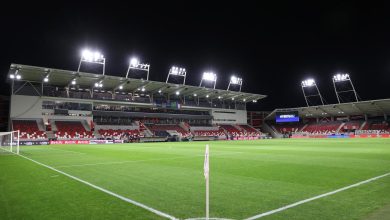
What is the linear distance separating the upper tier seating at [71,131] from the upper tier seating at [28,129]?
9.86ft

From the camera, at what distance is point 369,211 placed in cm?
609

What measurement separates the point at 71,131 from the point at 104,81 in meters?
12.9

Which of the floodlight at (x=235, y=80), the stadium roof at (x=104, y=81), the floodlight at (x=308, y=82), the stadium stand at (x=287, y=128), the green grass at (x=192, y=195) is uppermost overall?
the floodlight at (x=235, y=80)

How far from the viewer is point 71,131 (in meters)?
56.7

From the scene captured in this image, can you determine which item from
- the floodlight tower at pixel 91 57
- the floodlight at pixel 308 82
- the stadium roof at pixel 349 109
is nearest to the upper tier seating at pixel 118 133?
the floodlight tower at pixel 91 57

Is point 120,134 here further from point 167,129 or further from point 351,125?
point 351,125

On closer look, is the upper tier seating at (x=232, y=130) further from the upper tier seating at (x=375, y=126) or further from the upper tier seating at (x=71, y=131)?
the upper tier seating at (x=71, y=131)

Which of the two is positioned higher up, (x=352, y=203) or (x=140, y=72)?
(x=140, y=72)

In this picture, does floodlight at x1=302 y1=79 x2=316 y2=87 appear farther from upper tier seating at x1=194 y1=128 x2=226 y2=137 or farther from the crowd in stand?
the crowd in stand

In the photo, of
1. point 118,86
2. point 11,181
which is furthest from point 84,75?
point 11,181

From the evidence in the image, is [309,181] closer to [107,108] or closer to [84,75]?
[84,75]

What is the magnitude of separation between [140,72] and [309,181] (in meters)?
60.1

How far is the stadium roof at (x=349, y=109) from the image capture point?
2872 inches

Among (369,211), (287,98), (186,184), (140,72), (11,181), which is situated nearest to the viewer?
(369,211)
